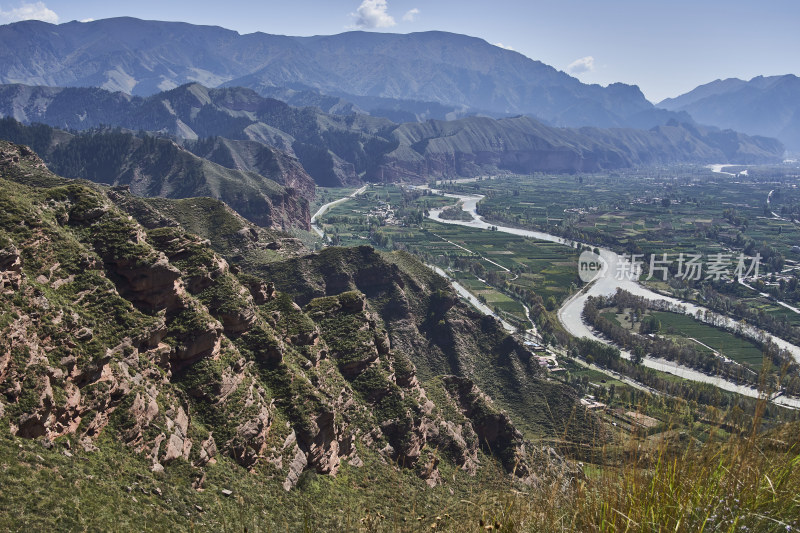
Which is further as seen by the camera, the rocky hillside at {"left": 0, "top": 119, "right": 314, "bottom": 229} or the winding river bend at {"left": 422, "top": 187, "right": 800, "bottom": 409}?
the rocky hillside at {"left": 0, "top": 119, "right": 314, "bottom": 229}

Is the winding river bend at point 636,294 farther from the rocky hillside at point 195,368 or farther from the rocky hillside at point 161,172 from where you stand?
the rocky hillside at point 161,172

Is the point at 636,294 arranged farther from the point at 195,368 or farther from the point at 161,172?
the point at 161,172

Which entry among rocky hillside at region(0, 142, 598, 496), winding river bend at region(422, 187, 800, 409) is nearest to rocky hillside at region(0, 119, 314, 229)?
winding river bend at region(422, 187, 800, 409)

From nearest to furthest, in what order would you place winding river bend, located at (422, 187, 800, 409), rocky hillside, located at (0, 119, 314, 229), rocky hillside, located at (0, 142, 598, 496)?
rocky hillside, located at (0, 142, 598, 496) → winding river bend, located at (422, 187, 800, 409) → rocky hillside, located at (0, 119, 314, 229)

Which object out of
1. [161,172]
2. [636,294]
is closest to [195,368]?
[636,294]

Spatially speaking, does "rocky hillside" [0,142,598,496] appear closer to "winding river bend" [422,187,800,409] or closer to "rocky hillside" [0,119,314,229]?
"winding river bend" [422,187,800,409]

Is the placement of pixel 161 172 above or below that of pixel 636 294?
above

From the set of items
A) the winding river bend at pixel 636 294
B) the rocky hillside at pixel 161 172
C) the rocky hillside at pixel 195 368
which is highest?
the rocky hillside at pixel 161 172

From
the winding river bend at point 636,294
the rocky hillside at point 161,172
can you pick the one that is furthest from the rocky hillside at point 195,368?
the rocky hillside at point 161,172

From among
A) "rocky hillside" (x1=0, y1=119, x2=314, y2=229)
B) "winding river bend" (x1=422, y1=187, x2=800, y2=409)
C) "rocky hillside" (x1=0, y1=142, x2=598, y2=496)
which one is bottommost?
→ "winding river bend" (x1=422, y1=187, x2=800, y2=409)
